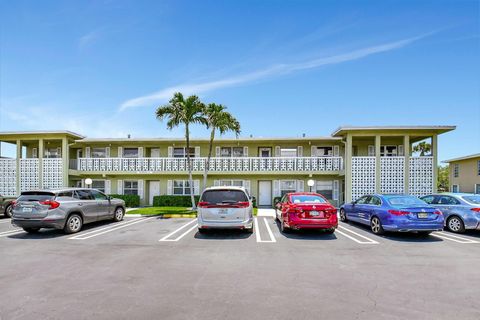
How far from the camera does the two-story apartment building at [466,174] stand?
80.9 feet

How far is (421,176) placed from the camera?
56.7 feet

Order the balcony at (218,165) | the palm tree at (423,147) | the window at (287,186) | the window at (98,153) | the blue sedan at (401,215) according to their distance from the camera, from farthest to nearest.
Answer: the palm tree at (423,147)
the window at (98,153)
the window at (287,186)
the balcony at (218,165)
the blue sedan at (401,215)

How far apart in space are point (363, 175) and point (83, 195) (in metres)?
15.8

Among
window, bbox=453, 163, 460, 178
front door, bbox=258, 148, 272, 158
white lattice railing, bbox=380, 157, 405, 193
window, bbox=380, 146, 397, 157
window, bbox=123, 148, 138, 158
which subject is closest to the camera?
white lattice railing, bbox=380, 157, 405, 193

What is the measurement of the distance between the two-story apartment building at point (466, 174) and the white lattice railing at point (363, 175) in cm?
1366

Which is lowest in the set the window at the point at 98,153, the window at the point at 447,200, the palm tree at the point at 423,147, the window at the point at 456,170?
the window at the point at 447,200

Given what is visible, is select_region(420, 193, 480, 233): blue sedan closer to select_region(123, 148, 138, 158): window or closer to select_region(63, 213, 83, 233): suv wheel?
select_region(63, 213, 83, 233): suv wheel

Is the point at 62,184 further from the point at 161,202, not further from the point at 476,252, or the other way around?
the point at 476,252

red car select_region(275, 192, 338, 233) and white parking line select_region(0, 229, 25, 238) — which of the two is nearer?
red car select_region(275, 192, 338, 233)

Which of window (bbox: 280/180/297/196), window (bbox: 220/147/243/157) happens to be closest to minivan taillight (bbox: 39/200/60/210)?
window (bbox: 220/147/243/157)

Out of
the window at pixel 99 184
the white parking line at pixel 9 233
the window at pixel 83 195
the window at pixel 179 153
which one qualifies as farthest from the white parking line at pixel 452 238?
the window at pixel 99 184

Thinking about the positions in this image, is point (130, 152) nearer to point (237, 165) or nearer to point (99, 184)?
point (99, 184)

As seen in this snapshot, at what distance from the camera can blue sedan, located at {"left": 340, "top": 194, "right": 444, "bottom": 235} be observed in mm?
8938

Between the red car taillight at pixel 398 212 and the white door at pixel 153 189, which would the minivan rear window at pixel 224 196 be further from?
the white door at pixel 153 189
